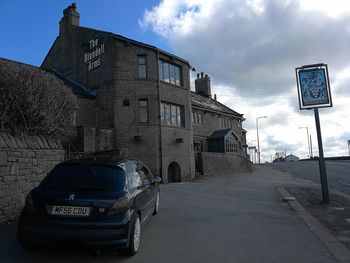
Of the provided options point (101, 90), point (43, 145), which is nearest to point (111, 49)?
point (101, 90)

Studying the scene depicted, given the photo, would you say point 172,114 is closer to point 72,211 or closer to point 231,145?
point 231,145

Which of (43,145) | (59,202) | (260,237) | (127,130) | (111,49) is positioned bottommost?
(260,237)

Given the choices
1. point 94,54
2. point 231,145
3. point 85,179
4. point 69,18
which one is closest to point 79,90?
point 94,54

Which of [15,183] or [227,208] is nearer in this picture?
[15,183]

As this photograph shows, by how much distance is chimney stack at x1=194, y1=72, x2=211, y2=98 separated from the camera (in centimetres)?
4588

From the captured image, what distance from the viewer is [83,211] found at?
17.0ft

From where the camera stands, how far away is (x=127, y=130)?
936 inches

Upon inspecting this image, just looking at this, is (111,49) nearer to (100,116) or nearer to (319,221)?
(100,116)

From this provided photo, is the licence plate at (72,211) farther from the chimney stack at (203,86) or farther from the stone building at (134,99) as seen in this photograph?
the chimney stack at (203,86)

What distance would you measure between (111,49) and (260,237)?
20.2 m

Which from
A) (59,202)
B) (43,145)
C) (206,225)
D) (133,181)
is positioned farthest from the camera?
(43,145)

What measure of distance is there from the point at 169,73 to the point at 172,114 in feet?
10.5

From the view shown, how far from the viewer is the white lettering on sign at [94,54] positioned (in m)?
25.7

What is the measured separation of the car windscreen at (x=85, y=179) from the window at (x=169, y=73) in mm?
20188
